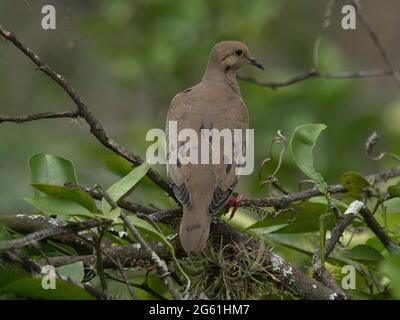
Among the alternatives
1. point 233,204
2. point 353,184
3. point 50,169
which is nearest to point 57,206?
point 50,169

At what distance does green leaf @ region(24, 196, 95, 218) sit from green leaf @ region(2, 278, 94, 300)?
0.78ft

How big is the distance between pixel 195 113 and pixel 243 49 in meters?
1.41

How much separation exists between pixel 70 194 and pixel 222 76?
3.17 meters

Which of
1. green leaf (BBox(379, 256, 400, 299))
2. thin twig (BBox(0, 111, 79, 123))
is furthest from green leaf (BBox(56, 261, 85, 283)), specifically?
green leaf (BBox(379, 256, 400, 299))

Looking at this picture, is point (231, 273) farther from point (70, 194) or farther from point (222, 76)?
point (222, 76)

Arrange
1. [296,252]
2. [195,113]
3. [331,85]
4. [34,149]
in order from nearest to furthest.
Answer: [296,252] < [195,113] < [34,149] < [331,85]

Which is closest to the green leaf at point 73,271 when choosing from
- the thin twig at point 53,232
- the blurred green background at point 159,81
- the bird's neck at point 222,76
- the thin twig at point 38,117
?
the thin twig at point 53,232

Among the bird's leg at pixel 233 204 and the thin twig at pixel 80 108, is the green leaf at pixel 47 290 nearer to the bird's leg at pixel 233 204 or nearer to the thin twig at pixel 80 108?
the thin twig at pixel 80 108

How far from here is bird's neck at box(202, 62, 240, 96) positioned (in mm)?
6128

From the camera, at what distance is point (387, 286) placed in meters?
3.90

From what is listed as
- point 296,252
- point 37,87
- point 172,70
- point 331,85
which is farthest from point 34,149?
point 296,252

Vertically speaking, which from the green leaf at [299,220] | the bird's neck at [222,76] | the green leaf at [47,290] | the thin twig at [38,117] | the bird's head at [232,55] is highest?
the bird's head at [232,55]

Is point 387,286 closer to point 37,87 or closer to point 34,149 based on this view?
point 34,149

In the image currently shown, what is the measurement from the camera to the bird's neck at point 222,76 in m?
6.13
